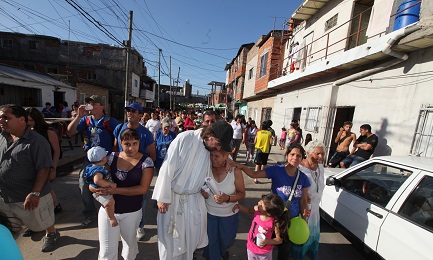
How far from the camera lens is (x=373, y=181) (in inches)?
116

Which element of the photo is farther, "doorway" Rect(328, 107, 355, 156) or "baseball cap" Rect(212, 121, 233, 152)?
"doorway" Rect(328, 107, 355, 156)

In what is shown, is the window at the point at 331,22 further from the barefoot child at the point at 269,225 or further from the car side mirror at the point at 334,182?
the barefoot child at the point at 269,225

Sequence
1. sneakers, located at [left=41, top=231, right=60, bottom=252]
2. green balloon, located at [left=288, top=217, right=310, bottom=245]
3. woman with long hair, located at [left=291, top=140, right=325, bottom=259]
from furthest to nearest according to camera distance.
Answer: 1. sneakers, located at [left=41, top=231, right=60, bottom=252]
2. woman with long hair, located at [left=291, top=140, right=325, bottom=259]
3. green balloon, located at [left=288, top=217, right=310, bottom=245]

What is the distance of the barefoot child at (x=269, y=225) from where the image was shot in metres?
1.88

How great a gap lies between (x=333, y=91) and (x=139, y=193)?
7.39 meters

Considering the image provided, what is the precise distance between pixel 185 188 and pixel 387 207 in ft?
7.35

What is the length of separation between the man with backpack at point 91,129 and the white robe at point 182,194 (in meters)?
1.68

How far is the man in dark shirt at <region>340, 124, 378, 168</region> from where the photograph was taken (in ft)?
16.4

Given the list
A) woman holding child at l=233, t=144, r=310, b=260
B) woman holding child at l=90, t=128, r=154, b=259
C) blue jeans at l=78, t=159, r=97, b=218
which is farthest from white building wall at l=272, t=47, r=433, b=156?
blue jeans at l=78, t=159, r=97, b=218

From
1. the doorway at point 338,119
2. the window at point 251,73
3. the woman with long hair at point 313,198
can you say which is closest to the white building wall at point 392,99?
the doorway at point 338,119

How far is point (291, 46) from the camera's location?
11.5 metres

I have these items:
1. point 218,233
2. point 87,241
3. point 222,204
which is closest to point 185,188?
point 222,204

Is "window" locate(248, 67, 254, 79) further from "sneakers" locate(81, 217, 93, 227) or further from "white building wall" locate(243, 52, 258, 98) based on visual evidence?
"sneakers" locate(81, 217, 93, 227)

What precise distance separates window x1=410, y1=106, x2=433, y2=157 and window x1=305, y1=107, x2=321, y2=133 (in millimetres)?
3305
